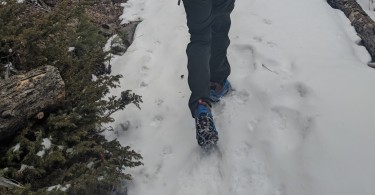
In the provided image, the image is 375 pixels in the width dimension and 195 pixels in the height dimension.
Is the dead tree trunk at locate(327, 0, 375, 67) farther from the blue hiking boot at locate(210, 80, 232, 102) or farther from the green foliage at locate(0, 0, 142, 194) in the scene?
the green foliage at locate(0, 0, 142, 194)

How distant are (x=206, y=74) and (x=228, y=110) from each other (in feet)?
2.14

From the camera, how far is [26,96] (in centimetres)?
290

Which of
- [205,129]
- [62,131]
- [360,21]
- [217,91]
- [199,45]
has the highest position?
[199,45]

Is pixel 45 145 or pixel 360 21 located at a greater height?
pixel 45 145

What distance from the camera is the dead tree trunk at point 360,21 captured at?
5250 millimetres

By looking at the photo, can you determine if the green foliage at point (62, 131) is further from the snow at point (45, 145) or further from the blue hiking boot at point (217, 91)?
the blue hiking boot at point (217, 91)

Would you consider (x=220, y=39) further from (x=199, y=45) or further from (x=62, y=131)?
(x=62, y=131)

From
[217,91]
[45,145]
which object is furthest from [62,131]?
[217,91]

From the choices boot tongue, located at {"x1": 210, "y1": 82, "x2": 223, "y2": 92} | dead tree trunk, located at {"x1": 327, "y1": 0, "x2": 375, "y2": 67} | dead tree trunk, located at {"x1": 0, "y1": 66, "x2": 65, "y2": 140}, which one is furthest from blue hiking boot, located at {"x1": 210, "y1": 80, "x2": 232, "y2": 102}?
dead tree trunk, located at {"x1": 327, "y1": 0, "x2": 375, "y2": 67}

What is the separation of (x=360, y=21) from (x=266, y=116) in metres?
2.93

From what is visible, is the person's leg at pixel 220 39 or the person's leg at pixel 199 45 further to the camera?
the person's leg at pixel 220 39

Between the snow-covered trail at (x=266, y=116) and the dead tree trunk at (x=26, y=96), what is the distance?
1042mm

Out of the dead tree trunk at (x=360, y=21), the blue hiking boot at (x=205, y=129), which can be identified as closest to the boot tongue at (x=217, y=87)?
the blue hiking boot at (x=205, y=129)

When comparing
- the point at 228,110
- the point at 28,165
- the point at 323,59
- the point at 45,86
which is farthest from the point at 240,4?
the point at 28,165
